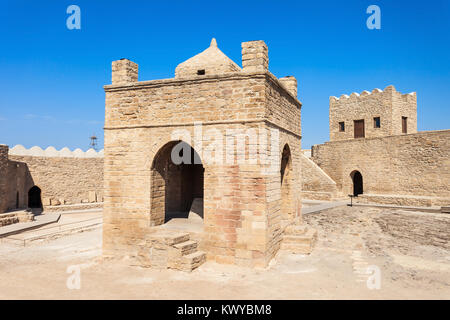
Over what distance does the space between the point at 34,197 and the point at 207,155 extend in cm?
1670

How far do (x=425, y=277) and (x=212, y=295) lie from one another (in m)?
4.51

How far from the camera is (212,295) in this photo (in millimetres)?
6031

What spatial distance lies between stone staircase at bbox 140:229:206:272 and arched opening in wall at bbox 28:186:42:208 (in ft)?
A: 50.5

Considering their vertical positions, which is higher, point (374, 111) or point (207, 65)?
point (374, 111)

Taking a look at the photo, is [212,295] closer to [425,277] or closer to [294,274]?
[294,274]

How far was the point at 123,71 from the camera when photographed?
9016 millimetres

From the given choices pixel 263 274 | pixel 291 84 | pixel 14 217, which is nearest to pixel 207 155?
pixel 263 274

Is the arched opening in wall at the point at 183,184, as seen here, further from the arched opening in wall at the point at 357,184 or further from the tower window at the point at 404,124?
the tower window at the point at 404,124

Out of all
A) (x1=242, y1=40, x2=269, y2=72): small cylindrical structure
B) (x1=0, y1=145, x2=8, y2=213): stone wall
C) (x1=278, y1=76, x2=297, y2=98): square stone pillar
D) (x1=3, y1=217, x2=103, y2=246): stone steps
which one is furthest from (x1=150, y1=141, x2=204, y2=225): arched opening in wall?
(x1=0, y1=145, x2=8, y2=213): stone wall

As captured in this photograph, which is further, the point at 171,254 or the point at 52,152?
the point at 52,152

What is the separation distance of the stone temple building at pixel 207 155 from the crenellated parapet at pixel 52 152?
13478 mm

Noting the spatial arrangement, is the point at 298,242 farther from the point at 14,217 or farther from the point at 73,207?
the point at 73,207
